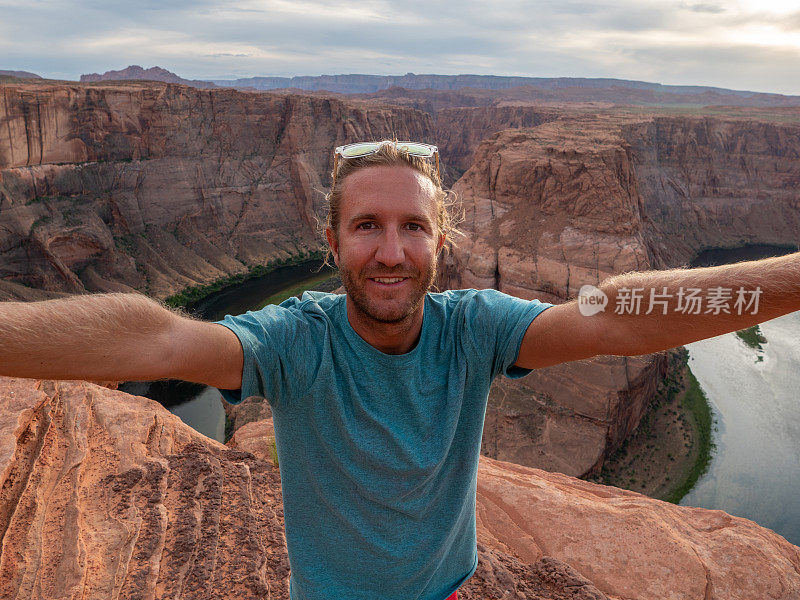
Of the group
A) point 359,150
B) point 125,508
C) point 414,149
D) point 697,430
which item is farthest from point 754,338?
point 359,150

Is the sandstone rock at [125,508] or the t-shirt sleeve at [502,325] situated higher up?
the t-shirt sleeve at [502,325]

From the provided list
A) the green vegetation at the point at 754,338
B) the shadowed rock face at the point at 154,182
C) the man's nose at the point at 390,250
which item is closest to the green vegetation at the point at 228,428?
the shadowed rock face at the point at 154,182

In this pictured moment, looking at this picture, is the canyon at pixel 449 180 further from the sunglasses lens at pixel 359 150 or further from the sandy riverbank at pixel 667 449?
the sunglasses lens at pixel 359 150

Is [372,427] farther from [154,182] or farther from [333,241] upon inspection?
[154,182]

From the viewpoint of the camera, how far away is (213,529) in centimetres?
Answer: 448

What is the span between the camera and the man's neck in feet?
5.77

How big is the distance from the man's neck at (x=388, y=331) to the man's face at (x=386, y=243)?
2 centimetres

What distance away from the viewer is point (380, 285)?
1758mm

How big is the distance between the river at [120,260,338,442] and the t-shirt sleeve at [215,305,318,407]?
1412cm

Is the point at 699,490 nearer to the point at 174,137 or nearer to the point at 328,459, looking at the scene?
the point at 328,459

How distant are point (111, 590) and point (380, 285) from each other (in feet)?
11.6

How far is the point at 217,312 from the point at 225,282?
751 cm

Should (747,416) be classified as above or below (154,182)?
below

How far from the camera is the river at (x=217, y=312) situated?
2447 centimetres
